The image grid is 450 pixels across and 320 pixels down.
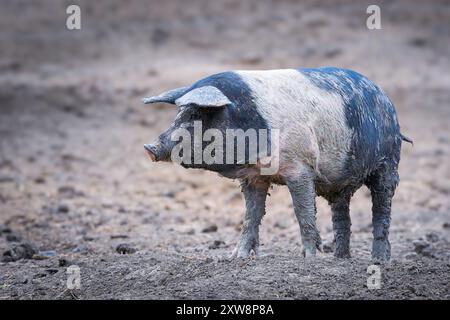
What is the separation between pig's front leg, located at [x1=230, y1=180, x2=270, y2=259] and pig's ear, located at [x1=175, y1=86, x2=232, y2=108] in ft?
3.04

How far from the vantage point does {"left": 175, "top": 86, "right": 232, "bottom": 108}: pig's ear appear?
6.22 meters

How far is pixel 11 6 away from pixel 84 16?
1829 millimetres

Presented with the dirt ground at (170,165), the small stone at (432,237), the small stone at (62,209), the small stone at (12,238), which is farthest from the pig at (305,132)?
the small stone at (62,209)

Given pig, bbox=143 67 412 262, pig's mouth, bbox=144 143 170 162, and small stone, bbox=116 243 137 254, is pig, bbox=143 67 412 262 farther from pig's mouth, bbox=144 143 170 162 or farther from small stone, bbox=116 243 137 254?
small stone, bbox=116 243 137 254

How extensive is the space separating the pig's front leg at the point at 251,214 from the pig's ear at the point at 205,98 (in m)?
0.93

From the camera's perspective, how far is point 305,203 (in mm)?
6633

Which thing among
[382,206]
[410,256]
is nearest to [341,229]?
[382,206]

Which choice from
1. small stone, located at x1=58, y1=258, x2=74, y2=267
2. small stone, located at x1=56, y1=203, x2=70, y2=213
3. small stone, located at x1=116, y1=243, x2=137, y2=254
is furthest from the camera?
small stone, located at x1=56, y1=203, x2=70, y2=213

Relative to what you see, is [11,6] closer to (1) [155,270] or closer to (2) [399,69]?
(2) [399,69]

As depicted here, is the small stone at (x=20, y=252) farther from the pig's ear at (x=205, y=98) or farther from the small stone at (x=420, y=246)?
the small stone at (x=420, y=246)

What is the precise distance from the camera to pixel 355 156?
23.0ft

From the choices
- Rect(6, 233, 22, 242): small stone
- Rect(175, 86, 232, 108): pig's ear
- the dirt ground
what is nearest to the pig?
Rect(175, 86, 232, 108): pig's ear

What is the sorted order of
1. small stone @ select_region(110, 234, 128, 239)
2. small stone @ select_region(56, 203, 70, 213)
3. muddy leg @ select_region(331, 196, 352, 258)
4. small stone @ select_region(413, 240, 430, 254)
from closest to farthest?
muddy leg @ select_region(331, 196, 352, 258)
small stone @ select_region(413, 240, 430, 254)
small stone @ select_region(110, 234, 128, 239)
small stone @ select_region(56, 203, 70, 213)
